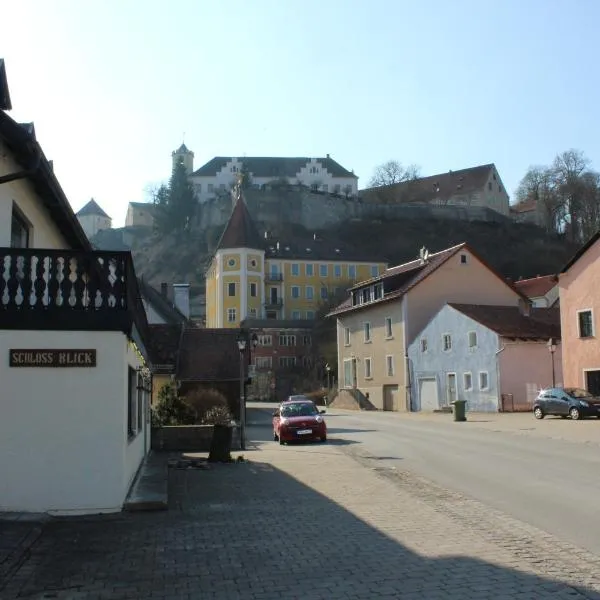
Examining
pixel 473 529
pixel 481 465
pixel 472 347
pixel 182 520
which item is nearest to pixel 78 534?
pixel 182 520

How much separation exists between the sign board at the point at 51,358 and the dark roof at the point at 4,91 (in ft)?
11.5

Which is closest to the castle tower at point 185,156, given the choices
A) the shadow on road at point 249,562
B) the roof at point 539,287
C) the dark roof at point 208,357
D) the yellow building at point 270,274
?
the yellow building at point 270,274

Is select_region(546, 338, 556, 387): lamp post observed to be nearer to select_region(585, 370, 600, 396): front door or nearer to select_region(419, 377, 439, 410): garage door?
select_region(585, 370, 600, 396): front door

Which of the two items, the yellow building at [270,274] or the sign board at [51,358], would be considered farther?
the yellow building at [270,274]

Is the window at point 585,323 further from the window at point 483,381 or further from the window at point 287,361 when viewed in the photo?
the window at point 287,361

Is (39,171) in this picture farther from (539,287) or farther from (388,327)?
(539,287)

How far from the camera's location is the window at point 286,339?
88750mm

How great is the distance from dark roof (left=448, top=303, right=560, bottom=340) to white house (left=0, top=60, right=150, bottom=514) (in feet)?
112

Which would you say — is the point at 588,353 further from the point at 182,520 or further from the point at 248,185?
the point at 248,185

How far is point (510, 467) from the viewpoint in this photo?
16016 mm

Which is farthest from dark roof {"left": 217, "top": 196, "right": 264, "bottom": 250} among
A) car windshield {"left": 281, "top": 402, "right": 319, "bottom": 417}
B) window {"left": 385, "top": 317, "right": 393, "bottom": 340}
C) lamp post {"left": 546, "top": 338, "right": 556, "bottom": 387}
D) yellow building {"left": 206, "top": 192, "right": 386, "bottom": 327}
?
car windshield {"left": 281, "top": 402, "right": 319, "bottom": 417}

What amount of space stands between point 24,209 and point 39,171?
140cm

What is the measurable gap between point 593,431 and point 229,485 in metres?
17.0

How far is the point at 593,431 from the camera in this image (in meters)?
25.9
